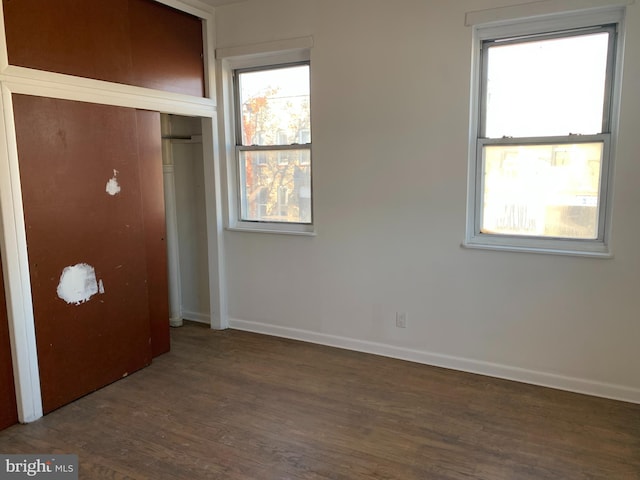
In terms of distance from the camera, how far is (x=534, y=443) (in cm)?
254

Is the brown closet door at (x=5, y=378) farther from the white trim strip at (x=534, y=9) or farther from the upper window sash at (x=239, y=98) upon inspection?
the white trim strip at (x=534, y=9)

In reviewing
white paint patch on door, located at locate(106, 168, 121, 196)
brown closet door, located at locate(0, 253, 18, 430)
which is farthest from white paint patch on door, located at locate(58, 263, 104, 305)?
white paint patch on door, located at locate(106, 168, 121, 196)

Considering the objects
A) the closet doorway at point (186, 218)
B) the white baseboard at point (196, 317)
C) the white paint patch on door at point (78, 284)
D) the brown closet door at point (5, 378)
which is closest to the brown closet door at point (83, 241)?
the white paint patch on door at point (78, 284)

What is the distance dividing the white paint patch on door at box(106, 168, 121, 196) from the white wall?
130 centimetres

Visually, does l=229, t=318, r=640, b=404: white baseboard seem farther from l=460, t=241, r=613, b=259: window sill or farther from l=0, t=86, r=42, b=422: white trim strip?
l=0, t=86, r=42, b=422: white trim strip

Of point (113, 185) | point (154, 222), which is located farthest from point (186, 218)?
point (113, 185)

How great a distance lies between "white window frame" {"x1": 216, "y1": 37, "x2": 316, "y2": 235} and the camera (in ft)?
12.4

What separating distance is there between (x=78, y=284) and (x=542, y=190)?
3.04 meters

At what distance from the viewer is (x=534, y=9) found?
291cm

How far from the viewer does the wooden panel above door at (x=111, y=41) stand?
2641 millimetres

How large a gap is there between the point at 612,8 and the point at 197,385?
346cm

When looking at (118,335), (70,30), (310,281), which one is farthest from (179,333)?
(70,30)

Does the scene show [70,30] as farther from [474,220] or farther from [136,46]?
[474,220]

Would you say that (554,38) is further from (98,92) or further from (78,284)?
(78,284)
